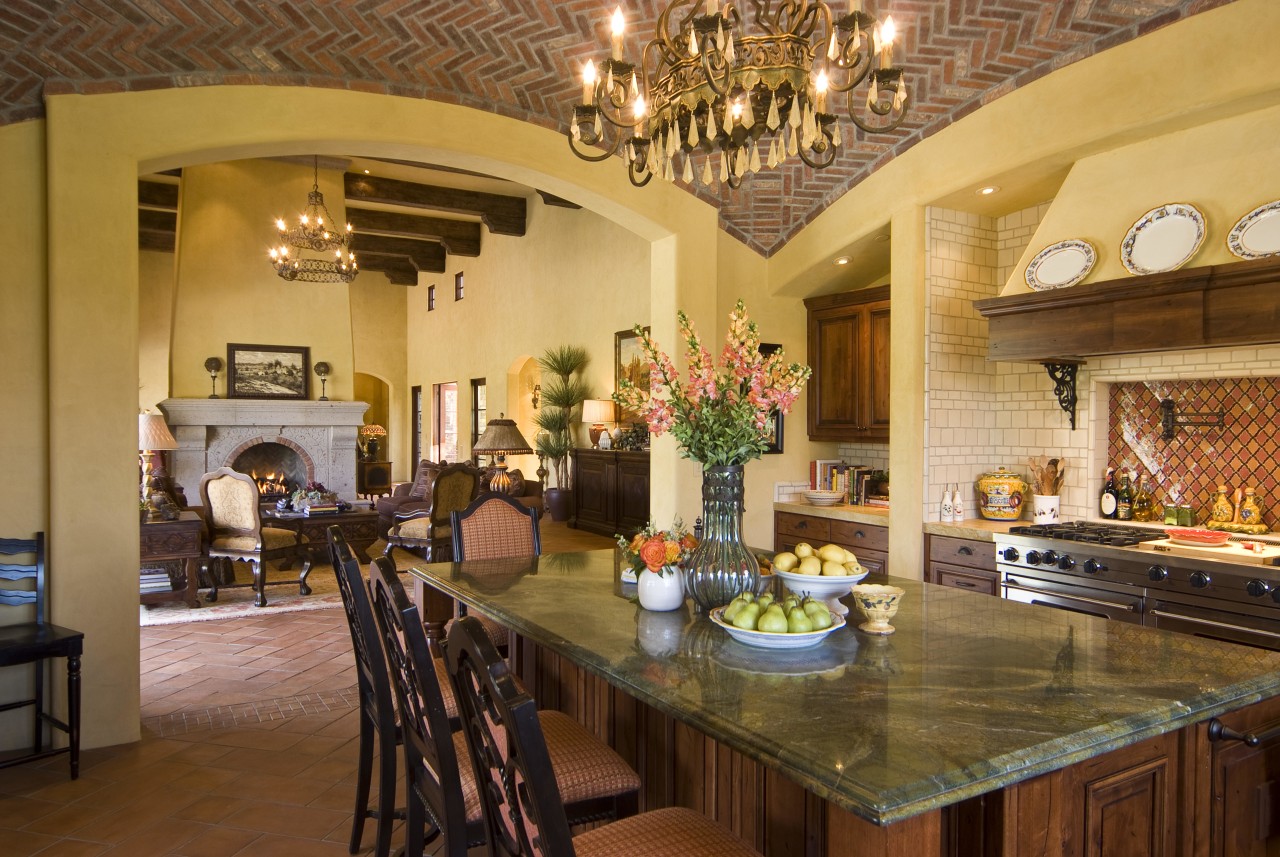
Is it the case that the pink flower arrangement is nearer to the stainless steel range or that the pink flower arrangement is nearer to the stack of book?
the stainless steel range

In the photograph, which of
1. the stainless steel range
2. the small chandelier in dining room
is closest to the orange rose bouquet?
the small chandelier in dining room

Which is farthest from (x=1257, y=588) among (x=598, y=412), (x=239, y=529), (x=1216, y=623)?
(x=598, y=412)

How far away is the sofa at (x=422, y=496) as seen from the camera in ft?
29.4

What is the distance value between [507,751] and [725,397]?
3.88 ft

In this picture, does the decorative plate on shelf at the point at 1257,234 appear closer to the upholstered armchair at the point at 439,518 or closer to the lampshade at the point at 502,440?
the upholstered armchair at the point at 439,518

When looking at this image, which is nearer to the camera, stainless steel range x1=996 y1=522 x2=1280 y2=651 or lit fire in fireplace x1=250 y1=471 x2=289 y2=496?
stainless steel range x1=996 y1=522 x2=1280 y2=651

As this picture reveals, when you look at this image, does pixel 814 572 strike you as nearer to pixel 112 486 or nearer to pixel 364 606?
pixel 364 606

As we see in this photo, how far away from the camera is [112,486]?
11.7 ft

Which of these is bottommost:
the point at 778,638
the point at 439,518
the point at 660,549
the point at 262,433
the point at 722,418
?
the point at 439,518

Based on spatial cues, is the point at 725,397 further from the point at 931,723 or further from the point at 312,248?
the point at 312,248

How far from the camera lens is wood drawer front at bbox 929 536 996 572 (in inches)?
162

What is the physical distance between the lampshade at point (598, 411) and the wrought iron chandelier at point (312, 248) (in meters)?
3.12

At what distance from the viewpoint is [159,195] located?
11156mm

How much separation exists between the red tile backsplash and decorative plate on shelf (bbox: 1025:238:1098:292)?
2.85 feet
